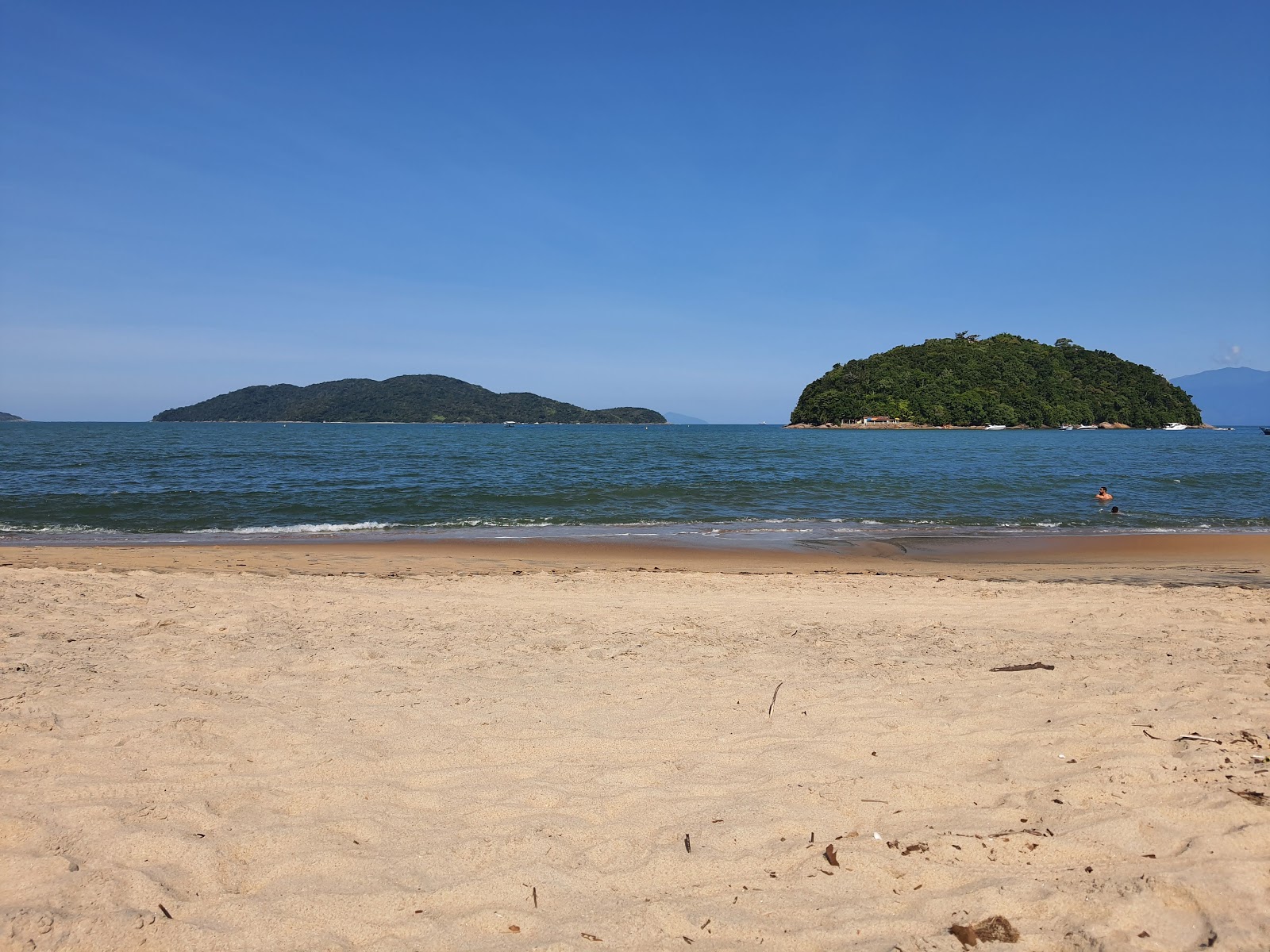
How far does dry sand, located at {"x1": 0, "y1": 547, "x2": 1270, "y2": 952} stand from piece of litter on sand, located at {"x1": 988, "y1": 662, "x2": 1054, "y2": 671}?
0.11 meters

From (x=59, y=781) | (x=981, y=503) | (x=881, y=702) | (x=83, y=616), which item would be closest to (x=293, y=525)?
(x=83, y=616)

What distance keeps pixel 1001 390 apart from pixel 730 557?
142m

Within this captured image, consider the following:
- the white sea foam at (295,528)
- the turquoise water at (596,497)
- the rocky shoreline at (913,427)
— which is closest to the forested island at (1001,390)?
the rocky shoreline at (913,427)

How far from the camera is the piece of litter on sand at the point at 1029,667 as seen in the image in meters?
5.59

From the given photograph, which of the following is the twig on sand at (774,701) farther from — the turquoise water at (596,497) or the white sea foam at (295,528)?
the white sea foam at (295,528)

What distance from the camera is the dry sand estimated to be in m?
2.70

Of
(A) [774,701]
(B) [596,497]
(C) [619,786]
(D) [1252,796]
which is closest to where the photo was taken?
(D) [1252,796]

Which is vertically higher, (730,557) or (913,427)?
(913,427)

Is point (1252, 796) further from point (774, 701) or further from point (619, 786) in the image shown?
point (619, 786)

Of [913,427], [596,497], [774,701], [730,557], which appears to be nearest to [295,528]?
[596,497]

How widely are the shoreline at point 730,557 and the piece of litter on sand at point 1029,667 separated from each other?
5.92 meters

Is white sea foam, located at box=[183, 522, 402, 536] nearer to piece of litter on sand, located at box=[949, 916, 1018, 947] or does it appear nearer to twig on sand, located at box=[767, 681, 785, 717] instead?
twig on sand, located at box=[767, 681, 785, 717]

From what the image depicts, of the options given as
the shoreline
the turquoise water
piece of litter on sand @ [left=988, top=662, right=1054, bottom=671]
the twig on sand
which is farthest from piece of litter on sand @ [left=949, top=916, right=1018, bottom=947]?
the turquoise water

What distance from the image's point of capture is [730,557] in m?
13.4
